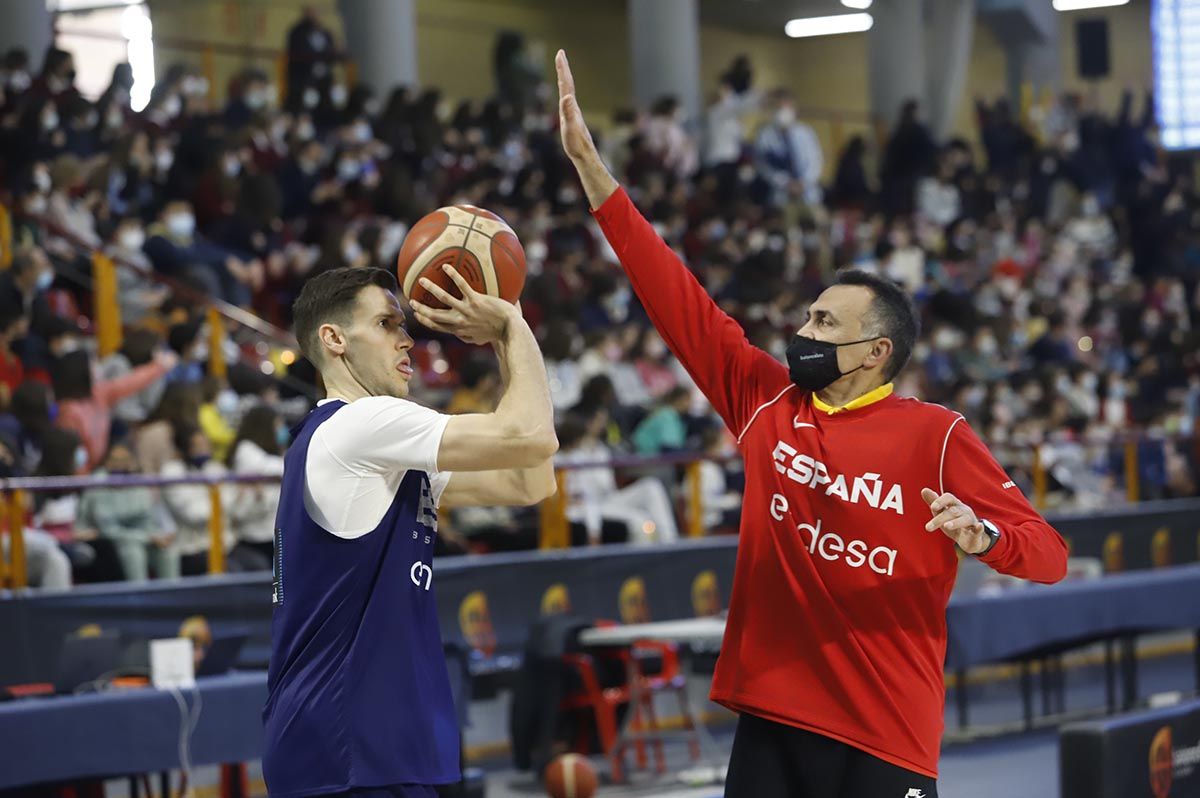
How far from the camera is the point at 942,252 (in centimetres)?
2323

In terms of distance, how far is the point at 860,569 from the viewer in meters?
4.53

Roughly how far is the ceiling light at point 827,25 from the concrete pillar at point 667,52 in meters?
10.3

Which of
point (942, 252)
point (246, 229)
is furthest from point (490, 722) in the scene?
point (942, 252)

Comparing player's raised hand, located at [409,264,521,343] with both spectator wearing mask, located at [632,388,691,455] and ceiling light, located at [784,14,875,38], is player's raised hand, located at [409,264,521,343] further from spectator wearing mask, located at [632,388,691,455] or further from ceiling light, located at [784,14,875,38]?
ceiling light, located at [784,14,875,38]

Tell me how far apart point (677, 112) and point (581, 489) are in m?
10.9

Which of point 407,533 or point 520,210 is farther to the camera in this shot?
point 520,210

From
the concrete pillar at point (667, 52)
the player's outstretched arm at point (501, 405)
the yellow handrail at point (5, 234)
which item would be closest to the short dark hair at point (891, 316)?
the player's outstretched arm at point (501, 405)

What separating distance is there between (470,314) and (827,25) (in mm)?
30448

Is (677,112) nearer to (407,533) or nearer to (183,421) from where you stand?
(183,421)

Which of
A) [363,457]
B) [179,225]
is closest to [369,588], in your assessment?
[363,457]

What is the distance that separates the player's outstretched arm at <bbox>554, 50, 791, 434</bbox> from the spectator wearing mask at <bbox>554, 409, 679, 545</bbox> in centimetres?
648

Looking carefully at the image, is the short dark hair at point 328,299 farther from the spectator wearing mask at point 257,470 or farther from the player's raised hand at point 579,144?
the spectator wearing mask at point 257,470

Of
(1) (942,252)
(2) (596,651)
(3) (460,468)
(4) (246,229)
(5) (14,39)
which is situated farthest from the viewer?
(1) (942,252)

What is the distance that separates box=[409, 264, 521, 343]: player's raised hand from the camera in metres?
4.07
